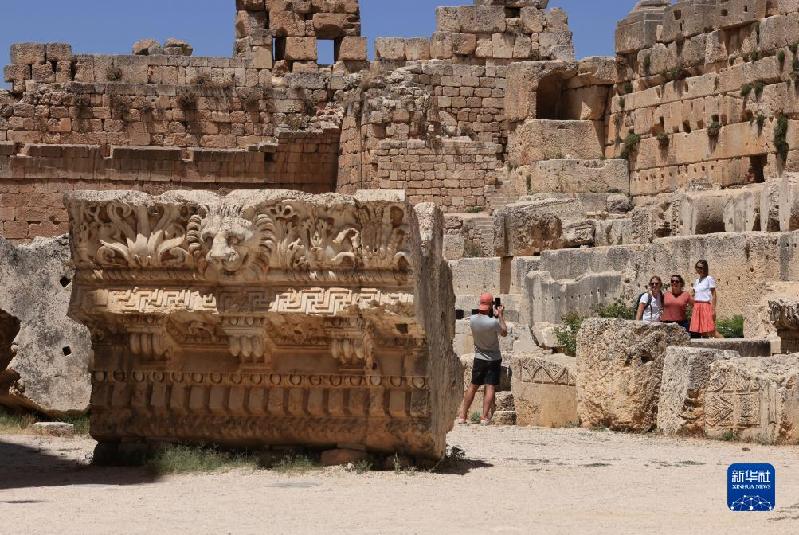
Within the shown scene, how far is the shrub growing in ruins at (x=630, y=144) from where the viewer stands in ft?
82.7

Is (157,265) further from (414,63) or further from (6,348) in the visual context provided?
(414,63)

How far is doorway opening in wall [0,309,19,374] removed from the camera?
11555 millimetres

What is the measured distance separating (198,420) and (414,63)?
59.4 feet

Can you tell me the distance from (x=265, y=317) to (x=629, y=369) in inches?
154

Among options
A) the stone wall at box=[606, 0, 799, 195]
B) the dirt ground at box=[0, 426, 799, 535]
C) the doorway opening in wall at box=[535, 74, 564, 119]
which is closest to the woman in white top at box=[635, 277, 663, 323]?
the dirt ground at box=[0, 426, 799, 535]

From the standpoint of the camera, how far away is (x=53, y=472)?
9.24m

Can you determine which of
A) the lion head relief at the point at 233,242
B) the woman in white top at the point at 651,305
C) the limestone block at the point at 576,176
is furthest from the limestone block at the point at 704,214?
the lion head relief at the point at 233,242

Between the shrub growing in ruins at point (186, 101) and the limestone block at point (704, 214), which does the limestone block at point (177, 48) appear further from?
the limestone block at point (704, 214)

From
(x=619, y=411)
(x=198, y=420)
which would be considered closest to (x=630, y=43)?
(x=619, y=411)

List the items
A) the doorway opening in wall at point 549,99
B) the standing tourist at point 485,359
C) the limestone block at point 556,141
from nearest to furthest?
the standing tourist at point 485,359, the limestone block at point 556,141, the doorway opening in wall at point 549,99

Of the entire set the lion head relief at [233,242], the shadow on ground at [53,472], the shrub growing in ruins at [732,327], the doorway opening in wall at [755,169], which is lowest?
the shadow on ground at [53,472]

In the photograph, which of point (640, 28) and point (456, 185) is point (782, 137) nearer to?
point (640, 28)

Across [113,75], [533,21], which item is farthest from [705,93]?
[113,75]

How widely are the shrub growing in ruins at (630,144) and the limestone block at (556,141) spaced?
53 cm
